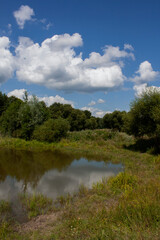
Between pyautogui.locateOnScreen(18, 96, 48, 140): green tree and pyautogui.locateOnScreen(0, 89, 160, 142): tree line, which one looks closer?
pyautogui.locateOnScreen(0, 89, 160, 142): tree line

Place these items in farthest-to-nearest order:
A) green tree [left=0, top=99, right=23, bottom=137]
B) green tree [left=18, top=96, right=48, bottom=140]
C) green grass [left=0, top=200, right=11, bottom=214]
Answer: green tree [left=0, top=99, right=23, bottom=137] < green tree [left=18, top=96, right=48, bottom=140] < green grass [left=0, top=200, right=11, bottom=214]

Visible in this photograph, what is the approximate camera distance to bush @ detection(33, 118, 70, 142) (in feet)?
78.8

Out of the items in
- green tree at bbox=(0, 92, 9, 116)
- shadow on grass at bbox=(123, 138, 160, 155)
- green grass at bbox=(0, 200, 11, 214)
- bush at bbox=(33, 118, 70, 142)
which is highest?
green tree at bbox=(0, 92, 9, 116)

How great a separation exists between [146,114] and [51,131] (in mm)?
12429

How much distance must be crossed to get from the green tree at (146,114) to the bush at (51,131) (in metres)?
10.1

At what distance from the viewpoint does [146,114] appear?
1802 cm

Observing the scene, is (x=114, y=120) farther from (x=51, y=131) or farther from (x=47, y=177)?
(x=47, y=177)

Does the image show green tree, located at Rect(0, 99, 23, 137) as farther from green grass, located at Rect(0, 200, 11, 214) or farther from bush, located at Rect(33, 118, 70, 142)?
green grass, located at Rect(0, 200, 11, 214)

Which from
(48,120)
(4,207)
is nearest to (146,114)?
(48,120)

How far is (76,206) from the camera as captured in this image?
6613 millimetres

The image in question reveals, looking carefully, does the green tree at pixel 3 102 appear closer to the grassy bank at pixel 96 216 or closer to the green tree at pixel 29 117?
the green tree at pixel 29 117

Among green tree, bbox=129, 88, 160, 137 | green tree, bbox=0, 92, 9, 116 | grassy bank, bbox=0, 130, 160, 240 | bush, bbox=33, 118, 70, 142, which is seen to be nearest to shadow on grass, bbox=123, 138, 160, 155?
green tree, bbox=129, 88, 160, 137

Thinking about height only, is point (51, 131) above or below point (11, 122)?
below

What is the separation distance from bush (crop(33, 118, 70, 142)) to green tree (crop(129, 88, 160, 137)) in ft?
33.2
